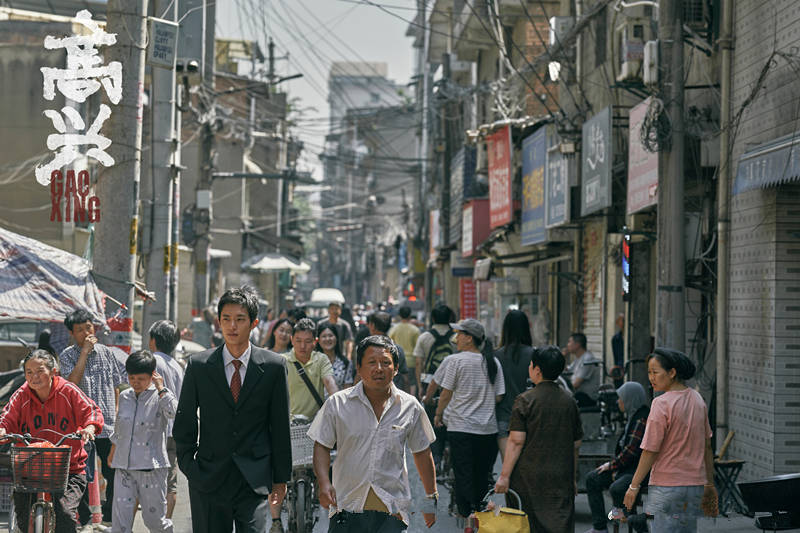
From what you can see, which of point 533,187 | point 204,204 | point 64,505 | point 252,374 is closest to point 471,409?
point 64,505

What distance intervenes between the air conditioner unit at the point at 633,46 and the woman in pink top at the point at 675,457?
→ 24.6ft

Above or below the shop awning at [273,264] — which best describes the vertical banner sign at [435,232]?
above

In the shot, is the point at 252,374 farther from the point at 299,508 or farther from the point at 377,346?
the point at 299,508

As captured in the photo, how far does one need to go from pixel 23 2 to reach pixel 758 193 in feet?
42.1

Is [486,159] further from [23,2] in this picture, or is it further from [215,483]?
[215,483]

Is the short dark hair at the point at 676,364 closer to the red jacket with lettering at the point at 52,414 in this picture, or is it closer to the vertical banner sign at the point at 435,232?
the red jacket with lettering at the point at 52,414

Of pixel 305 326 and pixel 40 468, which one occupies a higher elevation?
pixel 305 326

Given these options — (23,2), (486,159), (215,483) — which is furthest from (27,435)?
(486,159)

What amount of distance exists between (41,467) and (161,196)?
7.84 m

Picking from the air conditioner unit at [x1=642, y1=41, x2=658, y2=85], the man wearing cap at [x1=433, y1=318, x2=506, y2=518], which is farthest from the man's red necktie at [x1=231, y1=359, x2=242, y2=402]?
the air conditioner unit at [x1=642, y1=41, x2=658, y2=85]

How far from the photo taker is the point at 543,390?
25.0 ft

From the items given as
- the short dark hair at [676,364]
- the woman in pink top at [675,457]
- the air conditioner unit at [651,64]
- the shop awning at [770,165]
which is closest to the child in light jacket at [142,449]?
the woman in pink top at [675,457]

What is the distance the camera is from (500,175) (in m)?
24.0

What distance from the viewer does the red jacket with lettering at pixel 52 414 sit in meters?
7.78
